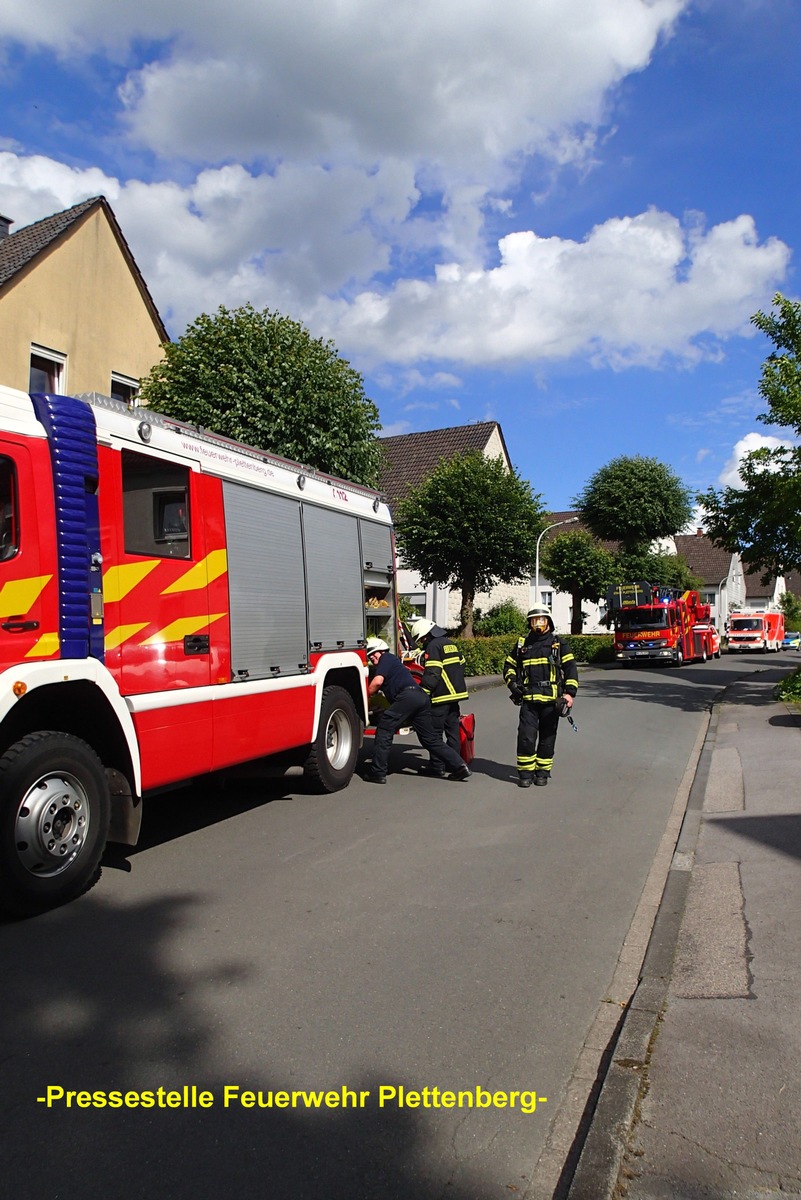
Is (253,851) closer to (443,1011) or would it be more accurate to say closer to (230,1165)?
(443,1011)

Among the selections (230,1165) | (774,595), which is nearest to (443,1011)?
(230,1165)

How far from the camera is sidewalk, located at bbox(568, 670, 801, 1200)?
2746 millimetres

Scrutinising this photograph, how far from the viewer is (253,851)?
6.61m

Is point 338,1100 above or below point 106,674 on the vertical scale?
below

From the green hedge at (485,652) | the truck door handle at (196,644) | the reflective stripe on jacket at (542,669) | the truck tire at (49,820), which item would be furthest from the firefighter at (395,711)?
the green hedge at (485,652)

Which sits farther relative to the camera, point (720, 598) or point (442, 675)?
point (720, 598)

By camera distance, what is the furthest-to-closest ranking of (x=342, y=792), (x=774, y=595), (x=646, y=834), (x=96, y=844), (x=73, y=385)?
(x=774, y=595) → (x=73, y=385) → (x=342, y=792) → (x=646, y=834) → (x=96, y=844)

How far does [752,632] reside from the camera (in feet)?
173

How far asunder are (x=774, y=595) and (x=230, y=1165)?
10160cm

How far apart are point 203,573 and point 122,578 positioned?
3.01ft

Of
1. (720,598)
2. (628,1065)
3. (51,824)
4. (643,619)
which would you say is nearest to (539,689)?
(51,824)

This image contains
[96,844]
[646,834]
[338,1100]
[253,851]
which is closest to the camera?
[338,1100]

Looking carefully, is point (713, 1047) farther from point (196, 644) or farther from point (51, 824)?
point (196, 644)

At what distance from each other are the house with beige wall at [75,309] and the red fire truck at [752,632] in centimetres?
4198
